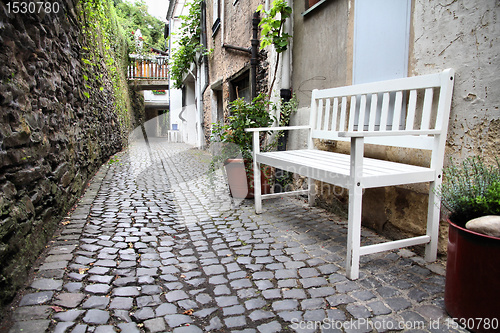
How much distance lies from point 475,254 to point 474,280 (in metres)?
0.11

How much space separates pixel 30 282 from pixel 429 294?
2.23 meters

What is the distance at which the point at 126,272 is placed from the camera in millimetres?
2049

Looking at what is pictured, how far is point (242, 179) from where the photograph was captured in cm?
391

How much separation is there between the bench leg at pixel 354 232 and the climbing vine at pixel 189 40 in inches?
321

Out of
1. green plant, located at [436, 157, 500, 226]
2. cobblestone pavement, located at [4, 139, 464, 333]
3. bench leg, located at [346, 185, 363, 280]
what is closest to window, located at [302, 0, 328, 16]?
cobblestone pavement, located at [4, 139, 464, 333]

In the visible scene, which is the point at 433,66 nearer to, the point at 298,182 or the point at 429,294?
the point at 429,294

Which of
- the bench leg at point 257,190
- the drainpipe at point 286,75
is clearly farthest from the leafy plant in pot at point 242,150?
the bench leg at point 257,190

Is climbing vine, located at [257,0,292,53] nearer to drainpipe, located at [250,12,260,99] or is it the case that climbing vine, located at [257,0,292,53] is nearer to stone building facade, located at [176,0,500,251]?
stone building facade, located at [176,0,500,251]

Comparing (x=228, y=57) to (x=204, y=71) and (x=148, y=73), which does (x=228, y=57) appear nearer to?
(x=204, y=71)

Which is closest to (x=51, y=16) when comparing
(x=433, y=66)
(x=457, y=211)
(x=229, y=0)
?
(x=433, y=66)

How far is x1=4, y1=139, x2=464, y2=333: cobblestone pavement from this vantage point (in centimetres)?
154

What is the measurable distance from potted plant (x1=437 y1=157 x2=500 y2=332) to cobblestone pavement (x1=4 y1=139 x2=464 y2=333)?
142mm

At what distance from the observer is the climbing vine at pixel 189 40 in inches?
376

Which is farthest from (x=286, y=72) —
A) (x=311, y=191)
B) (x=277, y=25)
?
(x=311, y=191)
